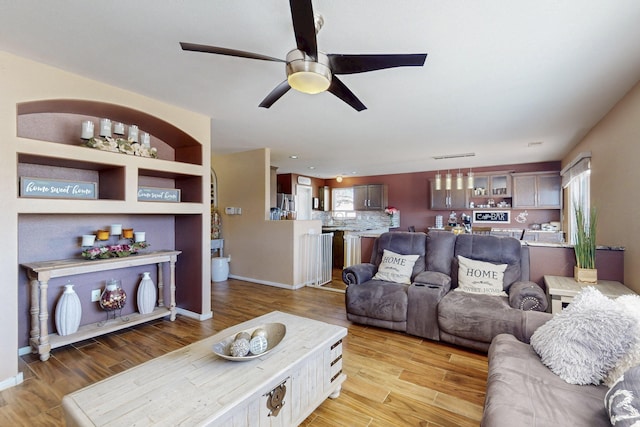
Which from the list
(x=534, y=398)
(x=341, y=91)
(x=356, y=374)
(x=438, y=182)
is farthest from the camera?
(x=438, y=182)

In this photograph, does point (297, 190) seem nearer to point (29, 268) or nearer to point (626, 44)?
point (29, 268)

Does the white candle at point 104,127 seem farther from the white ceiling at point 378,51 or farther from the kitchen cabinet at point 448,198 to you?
the kitchen cabinet at point 448,198

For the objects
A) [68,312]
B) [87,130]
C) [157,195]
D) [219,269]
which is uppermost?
[87,130]

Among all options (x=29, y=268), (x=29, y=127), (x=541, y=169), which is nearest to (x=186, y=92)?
(x=29, y=127)

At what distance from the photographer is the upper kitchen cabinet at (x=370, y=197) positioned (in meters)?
8.44

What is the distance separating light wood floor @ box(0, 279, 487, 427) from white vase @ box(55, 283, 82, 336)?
21 cm

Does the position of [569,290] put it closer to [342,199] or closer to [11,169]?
[11,169]

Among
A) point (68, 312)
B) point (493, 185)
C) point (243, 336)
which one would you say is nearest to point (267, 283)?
point (68, 312)

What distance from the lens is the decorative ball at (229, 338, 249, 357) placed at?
1590 mm

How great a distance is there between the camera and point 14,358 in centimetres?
216

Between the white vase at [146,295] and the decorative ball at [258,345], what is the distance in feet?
7.15

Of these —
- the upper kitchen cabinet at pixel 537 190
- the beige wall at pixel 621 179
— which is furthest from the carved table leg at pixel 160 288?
the upper kitchen cabinet at pixel 537 190

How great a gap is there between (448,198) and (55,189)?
7294mm

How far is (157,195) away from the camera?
3184 mm
